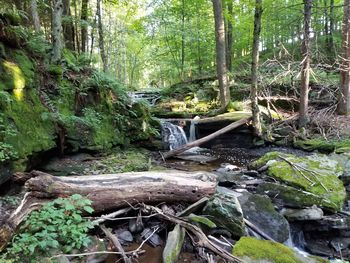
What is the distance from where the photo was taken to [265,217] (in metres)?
4.88

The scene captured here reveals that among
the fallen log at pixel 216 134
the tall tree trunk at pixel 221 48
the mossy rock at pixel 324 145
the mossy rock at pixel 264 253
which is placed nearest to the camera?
the mossy rock at pixel 264 253

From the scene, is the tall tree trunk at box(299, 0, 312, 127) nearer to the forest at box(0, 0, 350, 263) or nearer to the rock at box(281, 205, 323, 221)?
the forest at box(0, 0, 350, 263)

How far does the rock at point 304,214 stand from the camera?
5141mm

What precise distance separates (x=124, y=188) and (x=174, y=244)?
111 cm

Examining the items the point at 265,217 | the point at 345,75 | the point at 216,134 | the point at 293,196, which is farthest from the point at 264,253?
the point at 345,75

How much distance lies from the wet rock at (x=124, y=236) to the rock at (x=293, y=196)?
318cm

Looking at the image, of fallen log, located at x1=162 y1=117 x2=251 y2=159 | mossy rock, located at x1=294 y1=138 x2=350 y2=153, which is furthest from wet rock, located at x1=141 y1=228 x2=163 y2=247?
mossy rock, located at x1=294 y1=138 x2=350 y2=153

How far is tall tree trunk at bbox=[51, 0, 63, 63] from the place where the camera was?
6824 millimetres

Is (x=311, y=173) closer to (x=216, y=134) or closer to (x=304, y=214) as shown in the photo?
(x=304, y=214)

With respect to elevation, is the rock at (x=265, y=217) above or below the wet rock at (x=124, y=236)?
below

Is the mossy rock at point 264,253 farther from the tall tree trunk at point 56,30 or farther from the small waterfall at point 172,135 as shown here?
the small waterfall at point 172,135

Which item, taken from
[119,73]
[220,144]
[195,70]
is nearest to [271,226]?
[220,144]

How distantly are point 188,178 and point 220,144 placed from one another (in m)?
6.25

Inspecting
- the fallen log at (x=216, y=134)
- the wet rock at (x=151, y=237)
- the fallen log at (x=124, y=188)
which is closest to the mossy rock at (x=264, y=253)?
the wet rock at (x=151, y=237)
